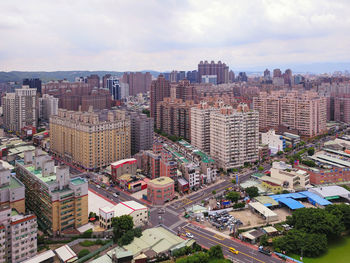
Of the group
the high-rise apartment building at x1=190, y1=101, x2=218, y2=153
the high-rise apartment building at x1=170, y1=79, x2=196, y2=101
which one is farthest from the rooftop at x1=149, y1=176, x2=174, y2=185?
the high-rise apartment building at x1=170, y1=79, x2=196, y2=101

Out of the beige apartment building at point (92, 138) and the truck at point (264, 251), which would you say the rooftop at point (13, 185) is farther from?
the truck at point (264, 251)

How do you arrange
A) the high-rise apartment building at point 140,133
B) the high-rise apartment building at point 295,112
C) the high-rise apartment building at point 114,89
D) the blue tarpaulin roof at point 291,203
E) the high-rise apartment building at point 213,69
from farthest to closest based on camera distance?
the high-rise apartment building at point 213,69 → the high-rise apartment building at point 114,89 → the high-rise apartment building at point 295,112 → the high-rise apartment building at point 140,133 → the blue tarpaulin roof at point 291,203

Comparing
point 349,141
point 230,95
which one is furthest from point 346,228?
point 230,95

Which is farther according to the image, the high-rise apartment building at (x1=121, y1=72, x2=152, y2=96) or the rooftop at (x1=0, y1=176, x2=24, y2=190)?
the high-rise apartment building at (x1=121, y1=72, x2=152, y2=96)

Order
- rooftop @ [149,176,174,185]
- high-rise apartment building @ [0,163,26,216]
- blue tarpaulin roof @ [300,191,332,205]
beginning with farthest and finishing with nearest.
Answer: rooftop @ [149,176,174,185] → blue tarpaulin roof @ [300,191,332,205] → high-rise apartment building @ [0,163,26,216]

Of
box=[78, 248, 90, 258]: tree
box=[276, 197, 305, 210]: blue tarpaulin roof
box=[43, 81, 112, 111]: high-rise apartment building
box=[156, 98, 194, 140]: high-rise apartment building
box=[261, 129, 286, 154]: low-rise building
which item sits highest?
box=[43, 81, 112, 111]: high-rise apartment building

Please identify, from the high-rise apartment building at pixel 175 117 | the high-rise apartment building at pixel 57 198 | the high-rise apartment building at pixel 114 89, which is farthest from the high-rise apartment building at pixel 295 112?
the high-rise apartment building at pixel 114 89

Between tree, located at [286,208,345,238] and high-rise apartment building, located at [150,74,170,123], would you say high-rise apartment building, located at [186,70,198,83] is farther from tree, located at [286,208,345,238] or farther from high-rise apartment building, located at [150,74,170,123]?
tree, located at [286,208,345,238]
